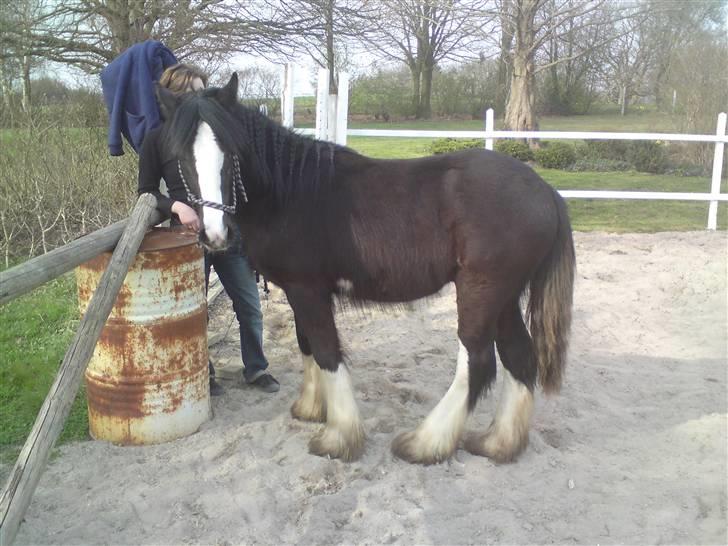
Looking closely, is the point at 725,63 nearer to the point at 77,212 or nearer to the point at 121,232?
the point at 77,212

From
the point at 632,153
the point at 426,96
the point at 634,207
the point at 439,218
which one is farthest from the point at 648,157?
the point at 426,96

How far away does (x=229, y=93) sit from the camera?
2.88 meters

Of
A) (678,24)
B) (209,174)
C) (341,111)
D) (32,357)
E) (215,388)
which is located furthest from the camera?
(678,24)

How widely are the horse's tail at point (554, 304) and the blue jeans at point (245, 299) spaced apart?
181cm

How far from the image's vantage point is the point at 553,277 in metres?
3.23

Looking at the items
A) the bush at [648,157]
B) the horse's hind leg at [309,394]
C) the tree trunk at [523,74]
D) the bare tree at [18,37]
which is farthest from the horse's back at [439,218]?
Result: the tree trunk at [523,74]

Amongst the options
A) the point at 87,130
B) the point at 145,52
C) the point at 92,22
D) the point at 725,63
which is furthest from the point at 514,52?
the point at 145,52

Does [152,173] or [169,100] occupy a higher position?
[169,100]

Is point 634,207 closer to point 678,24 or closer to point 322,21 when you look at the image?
point 322,21

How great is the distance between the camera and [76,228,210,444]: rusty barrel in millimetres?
3203

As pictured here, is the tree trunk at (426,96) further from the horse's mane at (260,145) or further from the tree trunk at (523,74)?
the horse's mane at (260,145)

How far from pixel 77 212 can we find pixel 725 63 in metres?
13.9

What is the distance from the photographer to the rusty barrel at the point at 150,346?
3.20 metres

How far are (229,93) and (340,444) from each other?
73.0 inches
